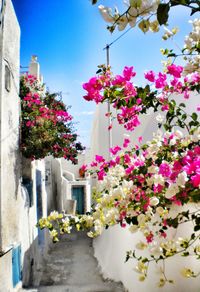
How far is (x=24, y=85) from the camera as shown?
9.69 metres

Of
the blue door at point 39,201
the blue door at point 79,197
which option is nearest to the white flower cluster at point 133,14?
the blue door at point 39,201

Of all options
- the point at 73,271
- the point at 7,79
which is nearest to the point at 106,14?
the point at 7,79

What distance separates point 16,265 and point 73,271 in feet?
13.2

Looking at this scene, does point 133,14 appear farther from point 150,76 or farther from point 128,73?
point 150,76

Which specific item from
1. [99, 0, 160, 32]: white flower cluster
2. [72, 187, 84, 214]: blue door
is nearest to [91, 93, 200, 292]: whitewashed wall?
[99, 0, 160, 32]: white flower cluster

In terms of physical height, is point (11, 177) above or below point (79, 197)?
above

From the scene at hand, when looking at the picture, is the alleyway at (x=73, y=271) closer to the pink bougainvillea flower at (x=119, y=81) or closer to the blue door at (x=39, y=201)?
the blue door at (x=39, y=201)

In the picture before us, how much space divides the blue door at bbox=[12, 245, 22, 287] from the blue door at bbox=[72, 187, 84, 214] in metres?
14.4

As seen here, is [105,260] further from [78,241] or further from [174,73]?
[174,73]

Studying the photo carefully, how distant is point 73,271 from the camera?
36.6 feet

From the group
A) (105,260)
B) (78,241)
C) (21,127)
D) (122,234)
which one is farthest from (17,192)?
(78,241)

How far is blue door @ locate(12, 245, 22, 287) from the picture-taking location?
7.41 m

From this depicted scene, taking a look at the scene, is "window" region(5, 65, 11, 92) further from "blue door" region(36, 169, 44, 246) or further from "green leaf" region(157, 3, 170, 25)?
"green leaf" region(157, 3, 170, 25)

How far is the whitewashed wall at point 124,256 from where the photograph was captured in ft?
16.7
